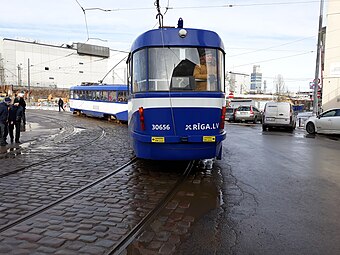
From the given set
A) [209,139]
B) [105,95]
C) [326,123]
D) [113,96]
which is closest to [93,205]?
[209,139]

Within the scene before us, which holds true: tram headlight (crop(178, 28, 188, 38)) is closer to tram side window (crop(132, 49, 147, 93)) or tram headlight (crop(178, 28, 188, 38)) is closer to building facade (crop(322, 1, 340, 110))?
tram side window (crop(132, 49, 147, 93))

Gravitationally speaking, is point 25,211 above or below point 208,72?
below

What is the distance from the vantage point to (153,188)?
6812 millimetres

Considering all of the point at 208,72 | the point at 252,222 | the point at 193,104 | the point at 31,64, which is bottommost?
the point at 252,222

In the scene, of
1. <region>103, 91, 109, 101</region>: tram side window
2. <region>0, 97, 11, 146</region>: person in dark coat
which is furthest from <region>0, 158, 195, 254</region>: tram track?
<region>103, 91, 109, 101</region>: tram side window

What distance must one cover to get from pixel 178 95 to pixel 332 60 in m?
29.1

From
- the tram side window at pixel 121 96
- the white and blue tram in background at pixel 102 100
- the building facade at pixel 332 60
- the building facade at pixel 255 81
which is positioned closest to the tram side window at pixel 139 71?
the white and blue tram in background at pixel 102 100

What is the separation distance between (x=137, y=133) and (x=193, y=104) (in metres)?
1.46

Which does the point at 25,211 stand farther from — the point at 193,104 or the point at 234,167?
the point at 234,167

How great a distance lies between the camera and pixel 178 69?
23.9 ft

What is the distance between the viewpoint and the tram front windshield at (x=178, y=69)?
7262mm

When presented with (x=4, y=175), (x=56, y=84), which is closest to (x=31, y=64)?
(x=56, y=84)

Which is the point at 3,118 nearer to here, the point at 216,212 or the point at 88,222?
the point at 88,222

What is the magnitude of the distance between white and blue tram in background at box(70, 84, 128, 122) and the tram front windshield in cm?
1570
